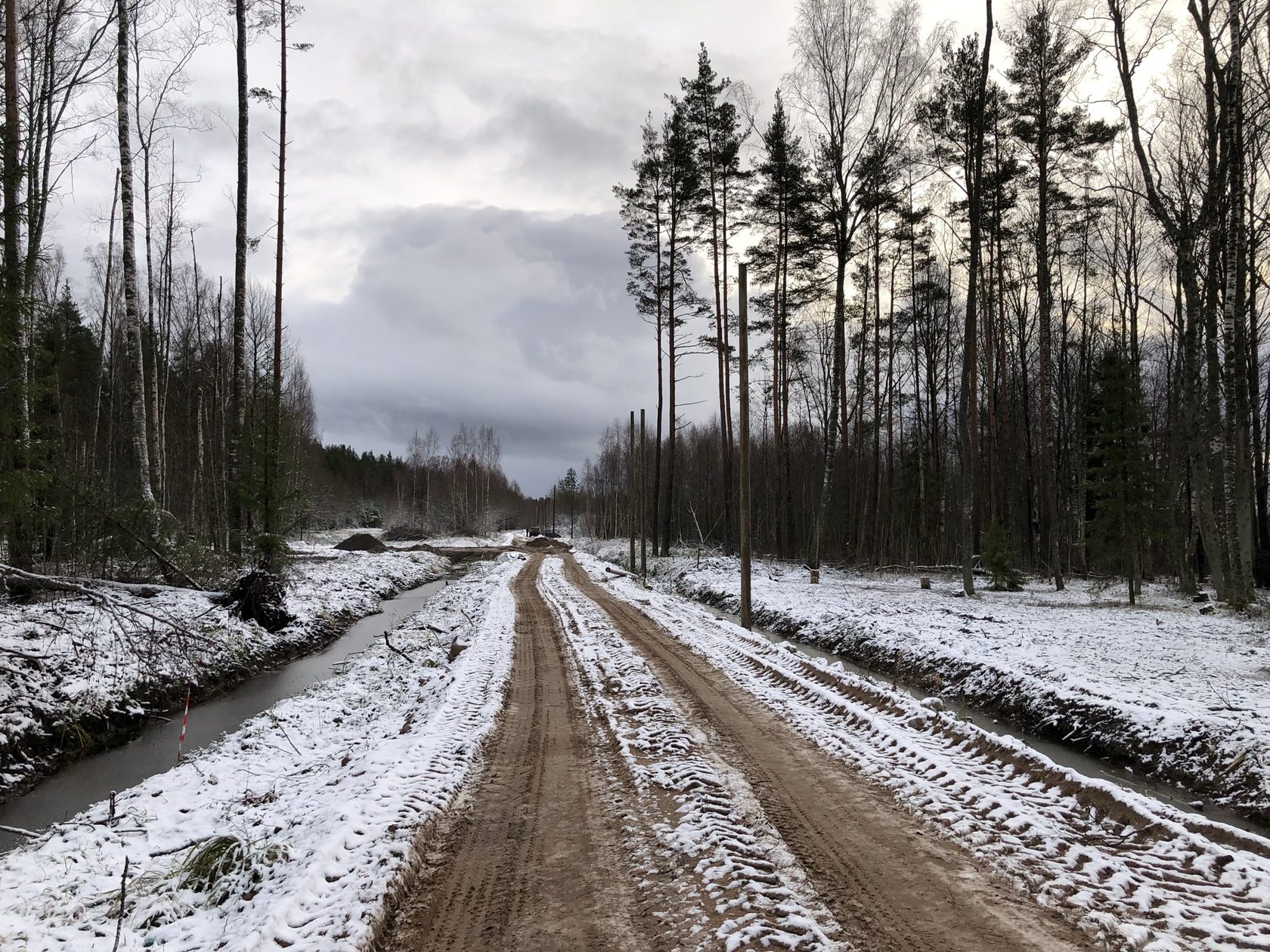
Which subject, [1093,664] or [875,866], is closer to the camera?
[875,866]

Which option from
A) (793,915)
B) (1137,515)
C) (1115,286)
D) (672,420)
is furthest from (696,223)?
(793,915)

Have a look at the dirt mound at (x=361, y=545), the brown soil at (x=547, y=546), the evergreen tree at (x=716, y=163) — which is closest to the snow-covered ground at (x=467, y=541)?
the brown soil at (x=547, y=546)

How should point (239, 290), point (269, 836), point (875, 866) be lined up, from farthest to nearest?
point (239, 290) < point (269, 836) < point (875, 866)

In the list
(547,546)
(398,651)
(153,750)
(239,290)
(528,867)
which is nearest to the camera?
(528,867)

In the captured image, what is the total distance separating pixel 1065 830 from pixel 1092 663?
581cm

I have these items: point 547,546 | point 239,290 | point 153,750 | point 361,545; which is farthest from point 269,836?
point 547,546

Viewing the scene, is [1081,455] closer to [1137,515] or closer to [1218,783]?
[1137,515]

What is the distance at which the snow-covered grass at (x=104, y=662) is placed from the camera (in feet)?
21.5

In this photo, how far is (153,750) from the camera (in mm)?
7777

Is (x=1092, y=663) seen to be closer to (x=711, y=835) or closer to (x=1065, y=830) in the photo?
(x=1065, y=830)

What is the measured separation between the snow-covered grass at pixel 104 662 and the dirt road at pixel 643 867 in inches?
133

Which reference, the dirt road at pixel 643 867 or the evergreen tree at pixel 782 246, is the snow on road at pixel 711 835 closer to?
the dirt road at pixel 643 867

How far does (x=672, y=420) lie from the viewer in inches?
1069

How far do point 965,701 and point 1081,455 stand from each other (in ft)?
79.7
